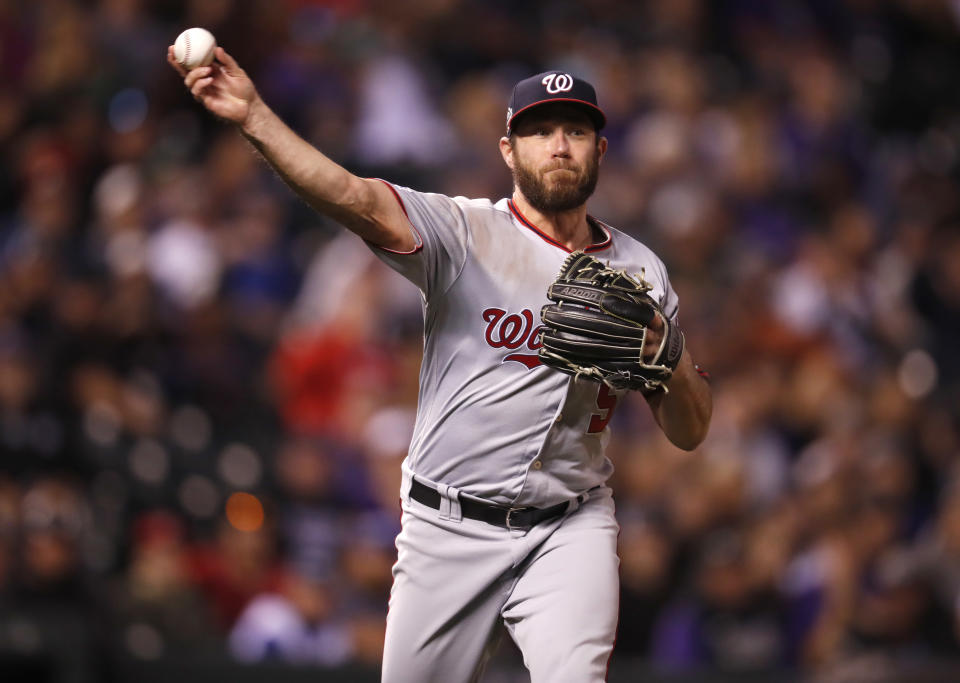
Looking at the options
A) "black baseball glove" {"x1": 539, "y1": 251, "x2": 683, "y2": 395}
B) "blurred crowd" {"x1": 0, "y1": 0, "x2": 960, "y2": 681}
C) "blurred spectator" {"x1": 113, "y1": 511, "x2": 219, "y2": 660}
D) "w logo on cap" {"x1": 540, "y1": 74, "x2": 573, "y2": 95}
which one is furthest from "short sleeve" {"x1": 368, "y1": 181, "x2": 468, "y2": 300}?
"blurred spectator" {"x1": 113, "y1": 511, "x2": 219, "y2": 660}

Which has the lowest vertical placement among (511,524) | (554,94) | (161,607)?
(161,607)

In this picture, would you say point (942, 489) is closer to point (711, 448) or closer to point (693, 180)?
point (711, 448)

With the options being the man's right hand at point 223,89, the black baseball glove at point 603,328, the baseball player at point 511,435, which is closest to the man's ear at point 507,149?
the baseball player at point 511,435

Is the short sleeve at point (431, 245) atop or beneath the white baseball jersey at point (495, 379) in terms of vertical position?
atop

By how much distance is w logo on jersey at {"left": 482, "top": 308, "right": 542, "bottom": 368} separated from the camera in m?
3.36

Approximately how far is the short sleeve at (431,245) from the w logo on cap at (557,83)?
41cm

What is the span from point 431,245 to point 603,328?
0.48 m

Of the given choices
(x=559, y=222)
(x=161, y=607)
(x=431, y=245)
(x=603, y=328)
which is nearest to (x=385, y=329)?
(x=161, y=607)

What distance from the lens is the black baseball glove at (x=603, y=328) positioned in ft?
10.4

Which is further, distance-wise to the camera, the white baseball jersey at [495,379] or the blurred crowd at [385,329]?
the blurred crowd at [385,329]

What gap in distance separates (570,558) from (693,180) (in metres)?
5.59

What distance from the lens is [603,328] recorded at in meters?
3.17

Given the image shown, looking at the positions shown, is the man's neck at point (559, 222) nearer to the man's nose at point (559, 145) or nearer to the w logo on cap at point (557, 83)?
the man's nose at point (559, 145)

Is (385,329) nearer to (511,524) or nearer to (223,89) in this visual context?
(511,524)
